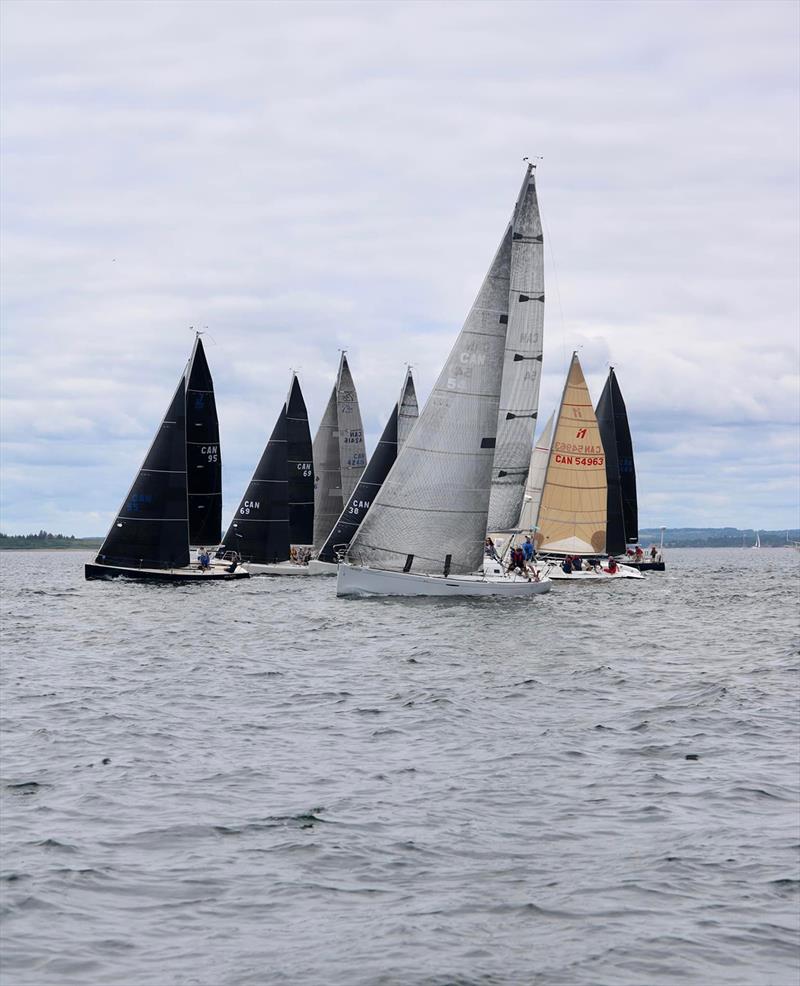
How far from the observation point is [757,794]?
48.2 ft

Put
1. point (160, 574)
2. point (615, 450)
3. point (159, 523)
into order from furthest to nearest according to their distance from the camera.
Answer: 1. point (615, 450)
2. point (159, 523)
3. point (160, 574)

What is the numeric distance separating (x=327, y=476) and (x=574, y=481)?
59.3ft

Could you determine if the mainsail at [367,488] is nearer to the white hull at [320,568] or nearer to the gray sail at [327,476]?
the white hull at [320,568]

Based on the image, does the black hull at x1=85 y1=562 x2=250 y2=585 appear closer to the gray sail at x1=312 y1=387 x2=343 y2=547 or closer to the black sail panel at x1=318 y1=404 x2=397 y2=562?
the black sail panel at x1=318 y1=404 x2=397 y2=562

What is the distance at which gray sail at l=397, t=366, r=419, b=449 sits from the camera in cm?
7225

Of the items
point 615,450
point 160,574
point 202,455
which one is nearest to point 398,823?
point 160,574

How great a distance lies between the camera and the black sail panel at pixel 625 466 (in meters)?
81.4

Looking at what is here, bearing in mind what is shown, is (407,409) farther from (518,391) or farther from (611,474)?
(518,391)

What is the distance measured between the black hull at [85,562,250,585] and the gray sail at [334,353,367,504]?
72.6 ft

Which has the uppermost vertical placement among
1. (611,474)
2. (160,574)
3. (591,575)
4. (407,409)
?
(407,409)

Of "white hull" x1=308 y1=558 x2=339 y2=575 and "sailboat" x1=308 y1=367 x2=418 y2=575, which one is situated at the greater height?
"sailboat" x1=308 y1=367 x2=418 y2=575

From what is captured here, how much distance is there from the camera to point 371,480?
67562 mm

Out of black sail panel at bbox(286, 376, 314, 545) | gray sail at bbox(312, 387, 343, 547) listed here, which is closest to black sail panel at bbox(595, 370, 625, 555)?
gray sail at bbox(312, 387, 343, 547)

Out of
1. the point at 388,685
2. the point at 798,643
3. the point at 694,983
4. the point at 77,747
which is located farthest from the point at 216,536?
the point at 694,983
